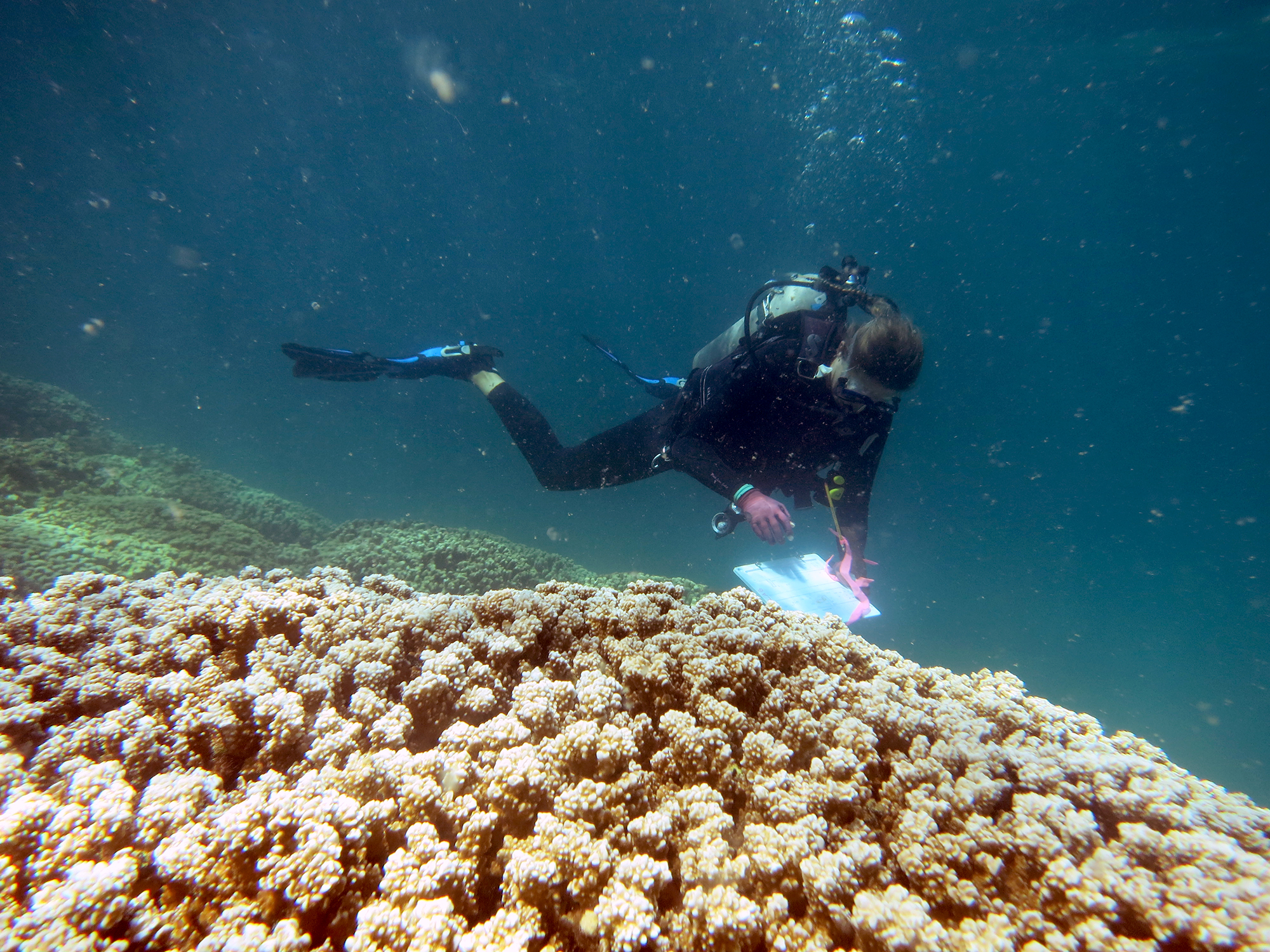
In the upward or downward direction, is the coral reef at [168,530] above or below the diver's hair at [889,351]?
below

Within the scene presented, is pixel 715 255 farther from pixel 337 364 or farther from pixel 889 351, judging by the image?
pixel 889 351

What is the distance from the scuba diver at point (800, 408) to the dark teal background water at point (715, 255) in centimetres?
2146

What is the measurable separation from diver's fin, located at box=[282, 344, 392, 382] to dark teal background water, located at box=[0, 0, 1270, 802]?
19.1 metres

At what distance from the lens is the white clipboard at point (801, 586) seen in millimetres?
3932

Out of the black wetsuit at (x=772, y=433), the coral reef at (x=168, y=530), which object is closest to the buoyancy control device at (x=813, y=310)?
the black wetsuit at (x=772, y=433)

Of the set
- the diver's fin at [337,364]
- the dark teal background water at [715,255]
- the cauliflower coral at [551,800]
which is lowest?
the cauliflower coral at [551,800]

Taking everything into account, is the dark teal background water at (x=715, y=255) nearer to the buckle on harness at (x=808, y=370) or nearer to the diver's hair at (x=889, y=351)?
the buckle on harness at (x=808, y=370)

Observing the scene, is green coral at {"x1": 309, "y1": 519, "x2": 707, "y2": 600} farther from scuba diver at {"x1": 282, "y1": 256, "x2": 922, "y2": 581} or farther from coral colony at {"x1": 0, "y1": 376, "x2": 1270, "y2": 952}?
coral colony at {"x1": 0, "y1": 376, "x2": 1270, "y2": 952}

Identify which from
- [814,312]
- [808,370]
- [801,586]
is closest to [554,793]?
[801,586]

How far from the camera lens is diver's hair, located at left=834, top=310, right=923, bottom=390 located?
4.34 metres

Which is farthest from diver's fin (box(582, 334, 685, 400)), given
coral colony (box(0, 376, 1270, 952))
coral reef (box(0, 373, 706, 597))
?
coral colony (box(0, 376, 1270, 952))

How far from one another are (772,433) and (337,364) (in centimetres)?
778

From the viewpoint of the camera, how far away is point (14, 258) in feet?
167

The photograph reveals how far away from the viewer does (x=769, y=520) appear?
4613mm
